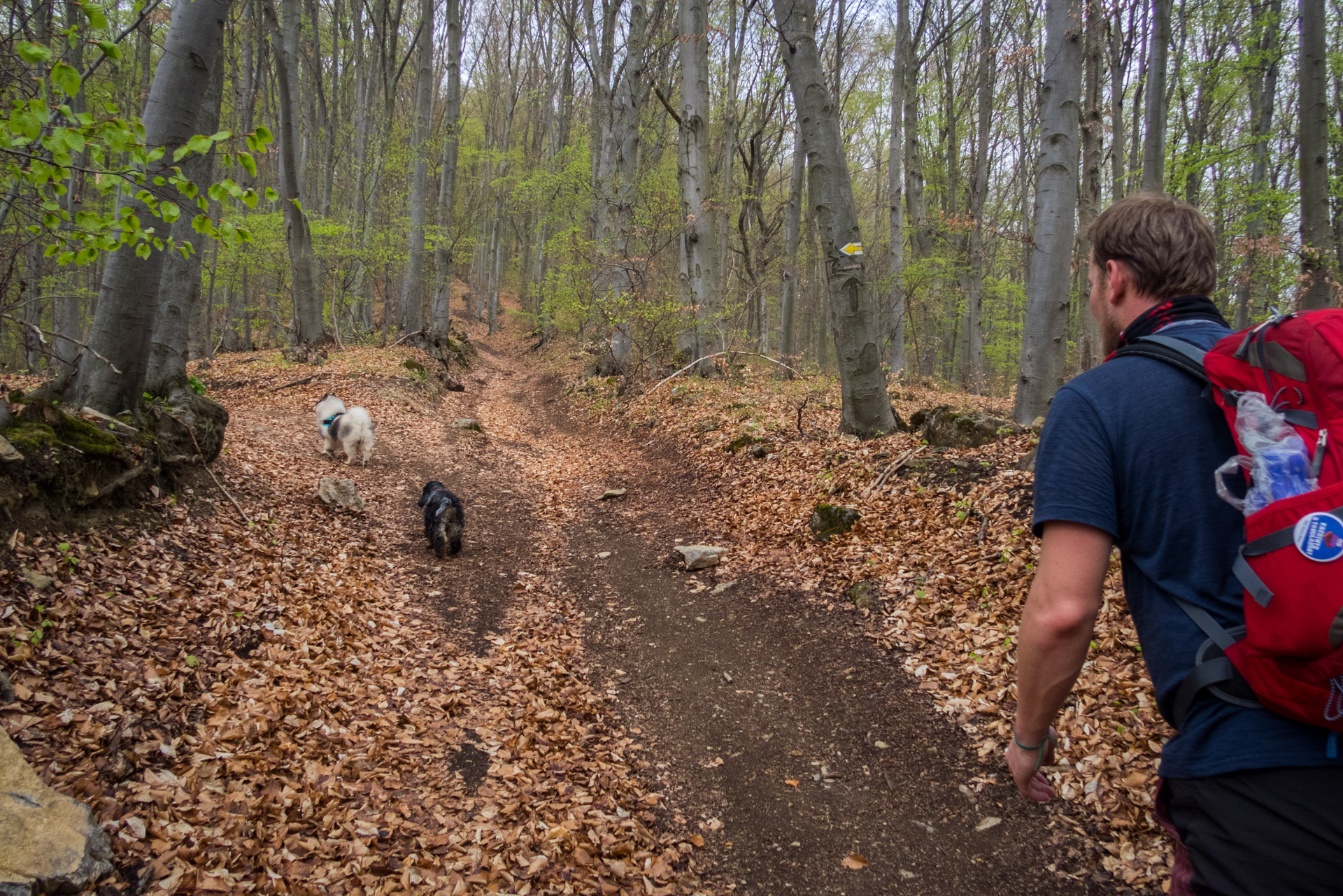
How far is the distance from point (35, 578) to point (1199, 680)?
507 centimetres

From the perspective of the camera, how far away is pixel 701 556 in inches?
254

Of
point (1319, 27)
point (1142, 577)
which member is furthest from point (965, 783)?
point (1319, 27)

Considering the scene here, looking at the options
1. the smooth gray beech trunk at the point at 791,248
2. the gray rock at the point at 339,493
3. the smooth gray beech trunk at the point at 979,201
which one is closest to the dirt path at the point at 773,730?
the gray rock at the point at 339,493

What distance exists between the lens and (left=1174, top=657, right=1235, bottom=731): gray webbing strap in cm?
123

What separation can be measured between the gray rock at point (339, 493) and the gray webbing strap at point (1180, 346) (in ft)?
24.0

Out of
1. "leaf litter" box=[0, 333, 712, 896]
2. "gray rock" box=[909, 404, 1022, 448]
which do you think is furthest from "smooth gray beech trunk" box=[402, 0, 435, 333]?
"gray rock" box=[909, 404, 1022, 448]

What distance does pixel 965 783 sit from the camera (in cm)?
340

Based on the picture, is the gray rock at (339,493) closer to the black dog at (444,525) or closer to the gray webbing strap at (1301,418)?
the black dog at (444,525)

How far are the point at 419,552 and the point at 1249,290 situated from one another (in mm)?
20339

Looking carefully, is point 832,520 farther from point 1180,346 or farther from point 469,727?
point 1180,346

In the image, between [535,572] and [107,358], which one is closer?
[107,358]

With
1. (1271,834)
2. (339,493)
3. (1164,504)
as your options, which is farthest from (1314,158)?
(339,493)

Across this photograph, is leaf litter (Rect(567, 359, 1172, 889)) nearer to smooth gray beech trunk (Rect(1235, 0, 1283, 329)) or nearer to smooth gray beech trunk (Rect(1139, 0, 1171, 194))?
smooth gray beech trunk (Rect(1139, 0, 1171, 194))

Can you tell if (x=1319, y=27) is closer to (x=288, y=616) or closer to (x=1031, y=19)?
(x=1031, y=19)
